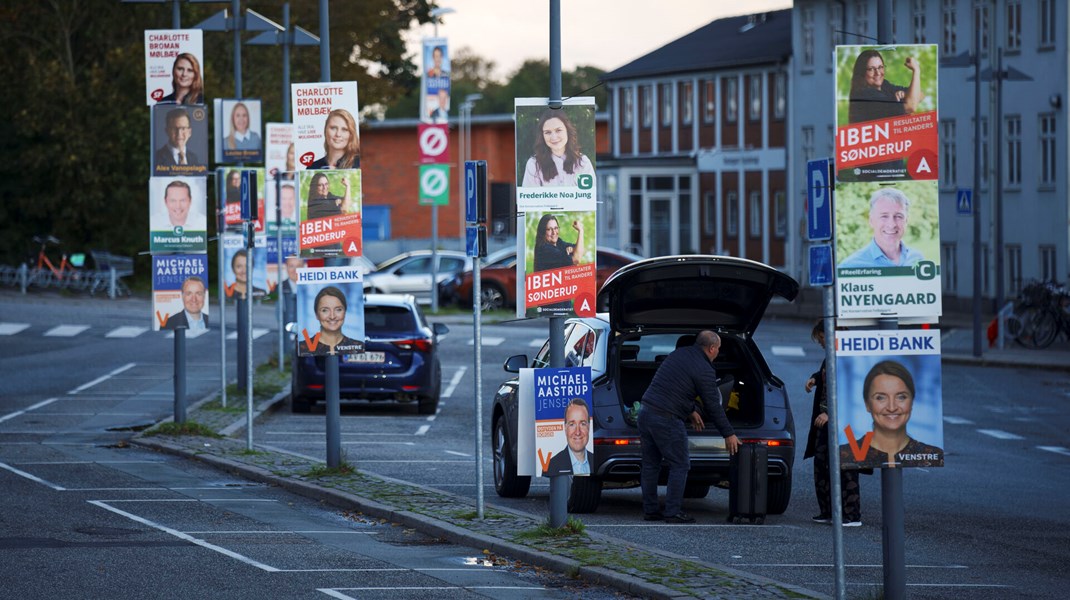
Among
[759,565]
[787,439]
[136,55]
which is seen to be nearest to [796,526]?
[787,439]

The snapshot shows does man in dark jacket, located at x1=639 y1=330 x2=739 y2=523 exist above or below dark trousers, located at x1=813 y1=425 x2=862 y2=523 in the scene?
above

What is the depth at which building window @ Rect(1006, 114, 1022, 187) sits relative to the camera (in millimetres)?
51031

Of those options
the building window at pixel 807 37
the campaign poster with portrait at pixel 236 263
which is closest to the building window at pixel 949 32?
the building window at pixel 807 37

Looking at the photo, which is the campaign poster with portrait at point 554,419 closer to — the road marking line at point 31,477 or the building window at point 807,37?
the road marking line at point 31,477

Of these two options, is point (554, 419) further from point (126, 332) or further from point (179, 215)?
point (126, 332)

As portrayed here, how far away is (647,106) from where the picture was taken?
7419 centimetres

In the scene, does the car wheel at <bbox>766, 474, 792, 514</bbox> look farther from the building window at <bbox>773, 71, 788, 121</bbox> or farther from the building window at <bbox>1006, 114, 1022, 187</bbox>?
the building window at <bbox>773, 71, 788, 121</bbox>

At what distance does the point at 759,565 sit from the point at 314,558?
10.0ft

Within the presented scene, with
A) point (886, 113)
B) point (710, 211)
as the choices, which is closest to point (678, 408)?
point (886, 113)

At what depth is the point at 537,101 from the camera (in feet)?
44.6

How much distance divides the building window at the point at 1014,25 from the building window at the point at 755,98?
1623cm

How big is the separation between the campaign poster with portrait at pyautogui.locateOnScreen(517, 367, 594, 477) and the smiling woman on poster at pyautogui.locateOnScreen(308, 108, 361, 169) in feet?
15.5

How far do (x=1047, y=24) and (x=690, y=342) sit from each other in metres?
36.8

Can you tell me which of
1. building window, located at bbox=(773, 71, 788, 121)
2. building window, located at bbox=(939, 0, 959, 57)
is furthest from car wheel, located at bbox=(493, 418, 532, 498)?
building window, located at bbox=(773, 71, 788, 121)
